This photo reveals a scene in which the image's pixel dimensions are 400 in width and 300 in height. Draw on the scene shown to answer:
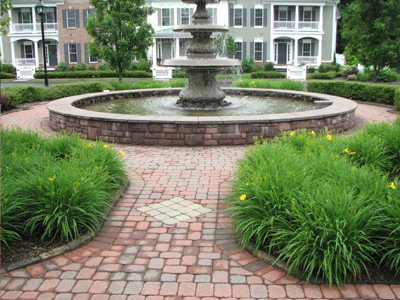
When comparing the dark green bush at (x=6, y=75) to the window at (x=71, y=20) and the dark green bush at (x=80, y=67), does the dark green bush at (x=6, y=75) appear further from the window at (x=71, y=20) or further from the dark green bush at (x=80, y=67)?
the window at (x=71, y=20)

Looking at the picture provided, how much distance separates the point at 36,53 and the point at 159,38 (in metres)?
13.3

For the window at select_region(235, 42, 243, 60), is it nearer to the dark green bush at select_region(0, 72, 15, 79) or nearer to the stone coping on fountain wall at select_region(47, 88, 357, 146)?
the dark green bush at select_region(0, 72, 15, 79)

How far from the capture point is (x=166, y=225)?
481 centimetres

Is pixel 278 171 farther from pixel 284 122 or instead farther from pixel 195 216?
pixel 284 122

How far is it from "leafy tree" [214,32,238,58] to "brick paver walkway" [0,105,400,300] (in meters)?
30.0

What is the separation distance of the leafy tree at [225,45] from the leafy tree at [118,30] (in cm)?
1337

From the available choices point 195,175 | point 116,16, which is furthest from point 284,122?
point 116,16

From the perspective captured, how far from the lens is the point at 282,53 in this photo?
133 ft

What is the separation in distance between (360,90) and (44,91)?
12.9m

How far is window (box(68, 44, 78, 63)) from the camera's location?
39.6 metres

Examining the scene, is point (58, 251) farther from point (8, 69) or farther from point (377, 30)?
point (8, 69)

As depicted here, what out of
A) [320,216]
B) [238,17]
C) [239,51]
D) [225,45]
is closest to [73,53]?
[225,45]

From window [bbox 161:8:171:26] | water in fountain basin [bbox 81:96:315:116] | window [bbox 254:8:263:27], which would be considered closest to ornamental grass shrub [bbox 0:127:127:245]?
water in fountain basin [bbox 81:96:315:116]

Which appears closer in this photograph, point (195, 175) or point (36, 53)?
point (195, 175)
